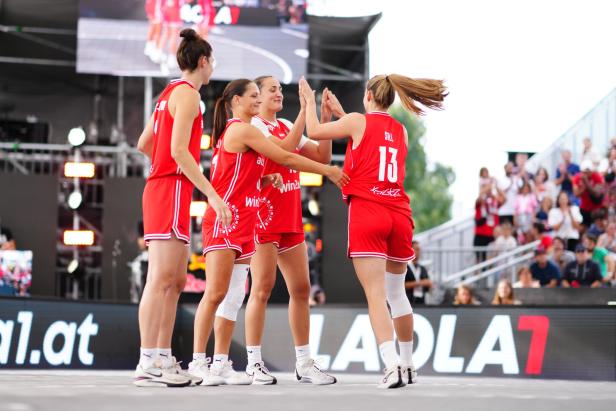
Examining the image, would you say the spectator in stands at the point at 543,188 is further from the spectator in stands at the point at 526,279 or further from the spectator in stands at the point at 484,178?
the spectator in stands at the point at 526,279

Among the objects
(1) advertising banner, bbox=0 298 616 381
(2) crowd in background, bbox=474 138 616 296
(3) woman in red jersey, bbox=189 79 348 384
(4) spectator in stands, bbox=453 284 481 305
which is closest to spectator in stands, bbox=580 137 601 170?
(2) crowd in background, bbox=474 138 616 296

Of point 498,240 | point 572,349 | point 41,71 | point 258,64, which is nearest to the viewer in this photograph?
point 572,349

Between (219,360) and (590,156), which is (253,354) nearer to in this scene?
(219,360)

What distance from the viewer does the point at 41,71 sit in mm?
22625

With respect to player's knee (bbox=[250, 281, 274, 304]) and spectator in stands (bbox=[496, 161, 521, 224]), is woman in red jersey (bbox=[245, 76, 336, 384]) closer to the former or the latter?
player's knee (bbox=[250, 281, 274, 304])

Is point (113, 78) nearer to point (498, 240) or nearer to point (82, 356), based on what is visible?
point (498, 240)

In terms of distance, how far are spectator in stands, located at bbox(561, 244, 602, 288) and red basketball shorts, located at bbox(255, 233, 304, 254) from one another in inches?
284

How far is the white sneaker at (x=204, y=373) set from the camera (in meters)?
6.68

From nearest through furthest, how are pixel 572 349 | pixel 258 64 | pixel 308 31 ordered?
pixel 572 349
pixel 258 64
pixel 308 31

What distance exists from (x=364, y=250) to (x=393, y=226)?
0.97ft

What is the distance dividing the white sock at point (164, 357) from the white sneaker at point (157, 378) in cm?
7

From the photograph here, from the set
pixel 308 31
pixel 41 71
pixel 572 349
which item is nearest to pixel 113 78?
pixel 41 71

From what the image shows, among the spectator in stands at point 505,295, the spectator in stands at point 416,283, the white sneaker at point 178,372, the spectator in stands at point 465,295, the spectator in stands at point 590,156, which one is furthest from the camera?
the spectator in stands at point 590,156

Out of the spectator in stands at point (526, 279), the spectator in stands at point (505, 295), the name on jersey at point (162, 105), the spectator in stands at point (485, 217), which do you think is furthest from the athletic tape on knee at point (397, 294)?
the spectator in stands at point (485, 217)
